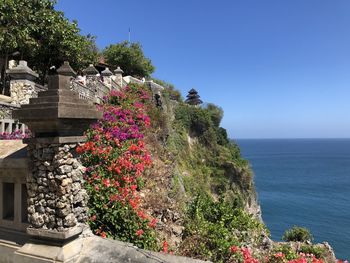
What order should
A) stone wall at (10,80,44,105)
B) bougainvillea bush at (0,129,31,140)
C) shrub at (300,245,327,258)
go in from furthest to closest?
shrub at (300,245,327,258) < stone wall at (10,80,44,105) < bougainvillea bush at (0,129,31,140)

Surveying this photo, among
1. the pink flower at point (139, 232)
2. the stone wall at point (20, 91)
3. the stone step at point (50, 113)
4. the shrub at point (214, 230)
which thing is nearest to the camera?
the stone step at point (50, 113)

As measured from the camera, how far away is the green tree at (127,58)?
1307 inches

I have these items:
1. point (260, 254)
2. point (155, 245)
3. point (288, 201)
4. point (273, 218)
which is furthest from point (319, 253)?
point (288, 201)

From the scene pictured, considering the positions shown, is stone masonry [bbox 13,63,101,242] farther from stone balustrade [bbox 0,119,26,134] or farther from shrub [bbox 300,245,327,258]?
shrub [bbox 300,245,327,258]

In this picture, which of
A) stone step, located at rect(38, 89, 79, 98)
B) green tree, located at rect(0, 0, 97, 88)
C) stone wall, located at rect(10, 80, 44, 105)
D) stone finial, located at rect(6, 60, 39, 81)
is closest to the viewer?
stone step, located at rect(38, 89, 79, 98)

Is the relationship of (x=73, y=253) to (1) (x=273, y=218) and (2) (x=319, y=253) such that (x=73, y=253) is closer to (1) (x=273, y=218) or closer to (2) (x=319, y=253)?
(2) (x=319, y=253)

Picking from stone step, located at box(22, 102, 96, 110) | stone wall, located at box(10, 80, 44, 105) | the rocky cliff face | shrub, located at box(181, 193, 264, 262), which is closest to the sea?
the rocky cliff face

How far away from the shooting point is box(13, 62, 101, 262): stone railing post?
3.59 metres

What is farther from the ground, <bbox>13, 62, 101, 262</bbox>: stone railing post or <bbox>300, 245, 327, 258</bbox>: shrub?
<bbox>13, 62, 101, 262</bbox>: stone railing post

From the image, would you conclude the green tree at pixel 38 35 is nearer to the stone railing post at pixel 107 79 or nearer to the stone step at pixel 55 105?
the stone railing post at pixel 107 79

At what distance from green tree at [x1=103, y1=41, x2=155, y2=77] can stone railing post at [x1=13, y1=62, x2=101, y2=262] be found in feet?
101

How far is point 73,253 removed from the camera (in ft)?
12.1

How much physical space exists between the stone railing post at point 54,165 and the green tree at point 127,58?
3080 cm

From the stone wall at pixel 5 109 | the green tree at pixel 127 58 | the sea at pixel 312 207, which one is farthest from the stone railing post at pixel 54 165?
the sea at pixel 312 207
